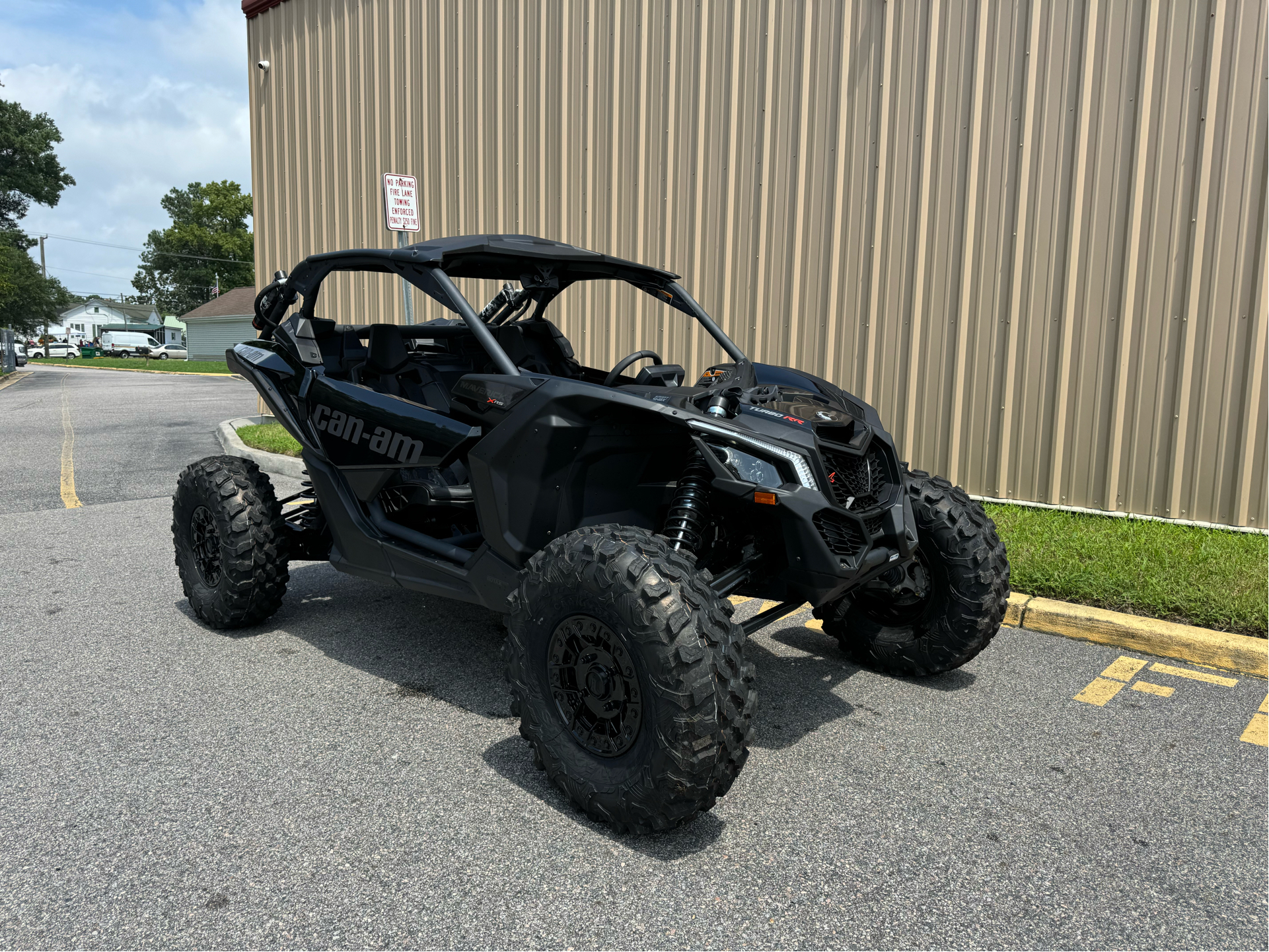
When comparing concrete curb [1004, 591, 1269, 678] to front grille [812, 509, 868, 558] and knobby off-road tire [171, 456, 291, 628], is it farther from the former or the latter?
knobby off-road tire [171, 456, 291, 628]

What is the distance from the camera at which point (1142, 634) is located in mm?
4578

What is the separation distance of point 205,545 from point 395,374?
135 cm

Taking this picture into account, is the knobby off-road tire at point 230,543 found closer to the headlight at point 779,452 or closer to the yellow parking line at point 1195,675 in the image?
the headlight at point 779,452

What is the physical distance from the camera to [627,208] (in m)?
8.94

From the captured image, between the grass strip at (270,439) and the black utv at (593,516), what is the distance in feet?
17.2

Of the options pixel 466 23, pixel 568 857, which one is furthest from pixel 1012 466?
pixel 466 23

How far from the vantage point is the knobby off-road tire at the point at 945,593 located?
3852 millimetres

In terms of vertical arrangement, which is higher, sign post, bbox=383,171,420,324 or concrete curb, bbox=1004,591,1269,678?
sign post, bbox=383,171,420,324

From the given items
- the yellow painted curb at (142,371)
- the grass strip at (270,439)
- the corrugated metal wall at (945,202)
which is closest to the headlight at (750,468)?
the corrugated metal wall at (945,202)

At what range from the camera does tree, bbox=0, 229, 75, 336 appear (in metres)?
43.8

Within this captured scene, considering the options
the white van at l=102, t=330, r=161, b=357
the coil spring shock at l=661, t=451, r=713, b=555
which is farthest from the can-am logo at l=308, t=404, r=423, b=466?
the white van at l=102, t=330, r=161, b=357

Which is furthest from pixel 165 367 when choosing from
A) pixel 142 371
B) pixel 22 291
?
pixel 22 291

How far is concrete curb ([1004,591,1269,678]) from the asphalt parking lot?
0.12 m

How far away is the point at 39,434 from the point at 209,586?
10373 millimetres
